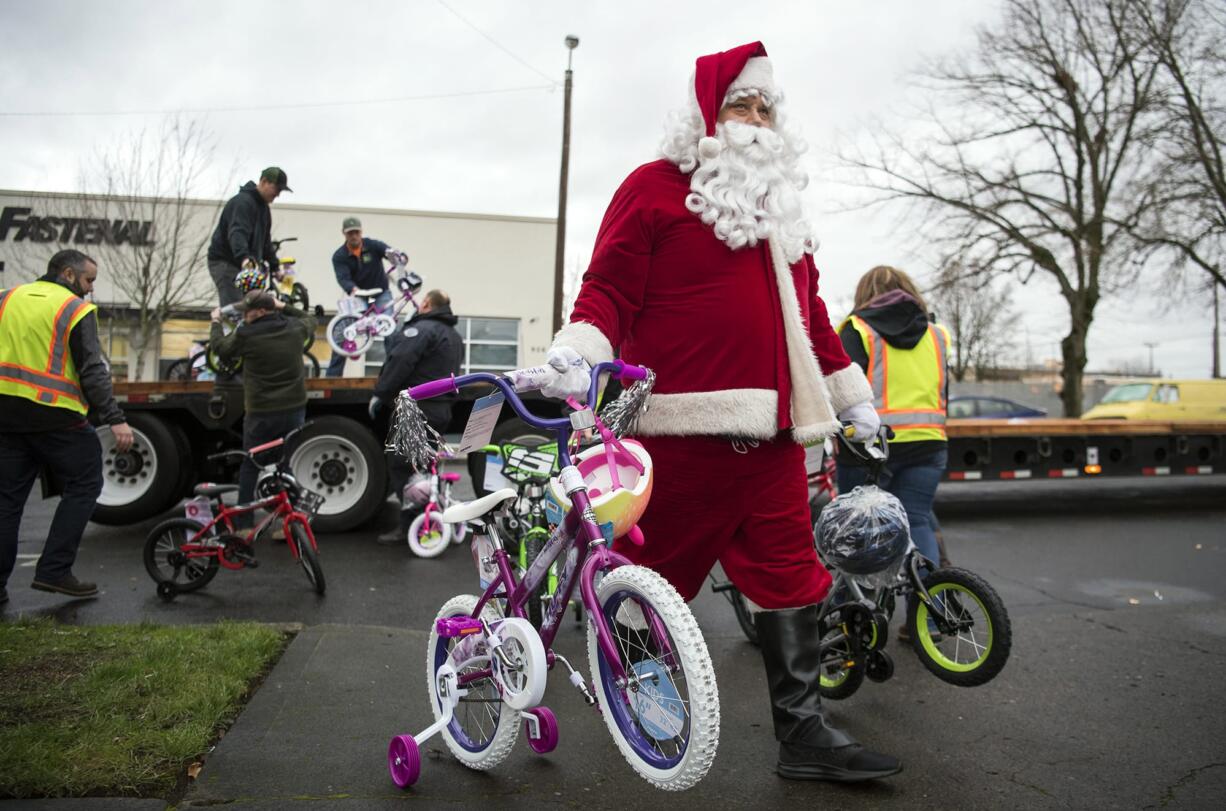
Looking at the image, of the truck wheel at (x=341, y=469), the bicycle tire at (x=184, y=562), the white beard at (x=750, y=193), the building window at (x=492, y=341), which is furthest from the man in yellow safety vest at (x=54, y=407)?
the building window at (x=492, y=341)

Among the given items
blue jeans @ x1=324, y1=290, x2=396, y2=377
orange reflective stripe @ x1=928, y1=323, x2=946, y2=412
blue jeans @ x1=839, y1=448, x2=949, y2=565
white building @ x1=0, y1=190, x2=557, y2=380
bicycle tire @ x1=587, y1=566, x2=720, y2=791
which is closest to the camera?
bicycle tire @ x1=587, y1=566, x2=720, y2=791

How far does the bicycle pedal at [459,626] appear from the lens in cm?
276

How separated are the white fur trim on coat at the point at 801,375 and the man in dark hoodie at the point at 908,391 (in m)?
1.71

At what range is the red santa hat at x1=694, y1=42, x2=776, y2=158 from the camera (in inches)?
113

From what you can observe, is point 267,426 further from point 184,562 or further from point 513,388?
point 513,388

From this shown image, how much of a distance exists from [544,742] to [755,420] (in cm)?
111

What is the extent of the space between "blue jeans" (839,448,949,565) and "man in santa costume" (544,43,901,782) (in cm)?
179

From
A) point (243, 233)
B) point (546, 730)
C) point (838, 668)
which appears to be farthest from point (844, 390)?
point (243, 233)

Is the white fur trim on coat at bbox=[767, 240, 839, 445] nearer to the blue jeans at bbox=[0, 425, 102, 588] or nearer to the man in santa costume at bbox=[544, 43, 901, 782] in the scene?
the man in santa costume at bbox=[544, 43, 901, 782]

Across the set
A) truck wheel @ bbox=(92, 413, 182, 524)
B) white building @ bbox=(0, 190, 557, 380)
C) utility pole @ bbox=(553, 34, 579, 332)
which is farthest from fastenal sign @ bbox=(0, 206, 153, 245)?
truck wheel @ bbox=(92, 413, 182, 524)

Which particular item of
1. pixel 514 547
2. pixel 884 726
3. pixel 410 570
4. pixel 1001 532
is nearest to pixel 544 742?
pixel 884 726

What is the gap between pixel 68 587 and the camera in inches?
199

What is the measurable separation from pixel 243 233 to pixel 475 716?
626cm

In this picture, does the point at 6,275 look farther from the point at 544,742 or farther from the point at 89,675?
the point at 544,742
